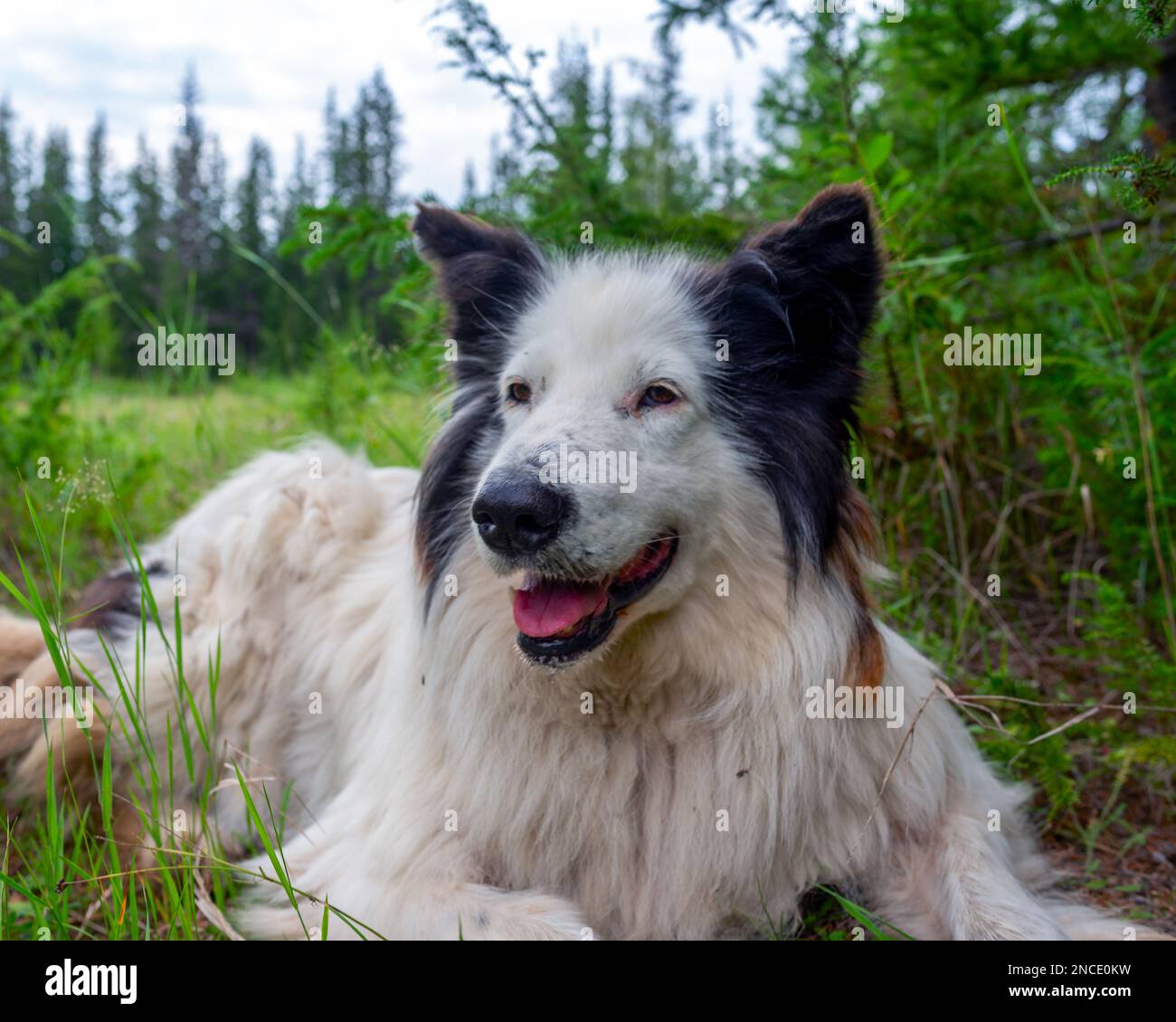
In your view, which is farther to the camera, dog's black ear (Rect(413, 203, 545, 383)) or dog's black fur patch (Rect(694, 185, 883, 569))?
dog's black ear (Rect(413, 203, 545, 383))

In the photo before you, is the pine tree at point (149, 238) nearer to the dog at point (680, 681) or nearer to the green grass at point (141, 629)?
the green grass at point (141, 629)

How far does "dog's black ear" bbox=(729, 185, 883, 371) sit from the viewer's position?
2.73m

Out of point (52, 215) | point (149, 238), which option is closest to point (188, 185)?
point (149, 238)

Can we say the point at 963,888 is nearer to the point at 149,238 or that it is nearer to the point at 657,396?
the point at 657,396

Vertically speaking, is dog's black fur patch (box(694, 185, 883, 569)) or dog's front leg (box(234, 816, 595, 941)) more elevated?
dog's black fur patch (box(694, 185, 883, 569))

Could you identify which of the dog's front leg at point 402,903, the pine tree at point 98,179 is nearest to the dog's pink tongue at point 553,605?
the dog's front leg at point 402,903

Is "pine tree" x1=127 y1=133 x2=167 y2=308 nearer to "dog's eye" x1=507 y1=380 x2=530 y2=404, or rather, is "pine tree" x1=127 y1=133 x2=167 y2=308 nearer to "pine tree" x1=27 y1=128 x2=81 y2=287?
"pine tree" x1=27 y1=128 x2=81 y2=287

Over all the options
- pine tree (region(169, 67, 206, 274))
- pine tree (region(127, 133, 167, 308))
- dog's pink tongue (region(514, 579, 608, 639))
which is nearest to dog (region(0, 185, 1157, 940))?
dog's pink tongue (region(514, 579, 608, 639))

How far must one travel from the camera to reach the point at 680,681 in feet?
9.24

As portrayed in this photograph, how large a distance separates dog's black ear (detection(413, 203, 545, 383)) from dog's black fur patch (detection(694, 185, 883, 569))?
658 millimetres

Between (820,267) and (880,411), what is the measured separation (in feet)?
6.64

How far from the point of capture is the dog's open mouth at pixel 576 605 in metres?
2.57
